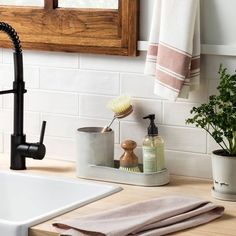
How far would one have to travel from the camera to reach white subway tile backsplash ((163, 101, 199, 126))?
2457 mm

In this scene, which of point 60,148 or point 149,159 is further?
point 60,148

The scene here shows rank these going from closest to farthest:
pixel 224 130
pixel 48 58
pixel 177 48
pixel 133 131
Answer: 1. pixel 224 130
2. pixel 177 48
3. pixel 133 131
4. pixel 48 58

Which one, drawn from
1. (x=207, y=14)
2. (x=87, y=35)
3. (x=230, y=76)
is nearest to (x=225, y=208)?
(x=230, y=76)

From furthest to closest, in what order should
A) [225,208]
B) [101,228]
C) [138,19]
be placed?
[138,19] < [225,208] < [101,228]

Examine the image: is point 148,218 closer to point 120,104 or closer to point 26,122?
point 120,104

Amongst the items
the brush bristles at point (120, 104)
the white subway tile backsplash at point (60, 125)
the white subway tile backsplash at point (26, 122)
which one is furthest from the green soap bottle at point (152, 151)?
the white subway tile backsplash at point (26, 122)

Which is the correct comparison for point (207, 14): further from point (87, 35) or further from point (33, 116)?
point (33, 116)

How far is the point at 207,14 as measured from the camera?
239 centimetres

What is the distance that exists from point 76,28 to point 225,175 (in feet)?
2.55

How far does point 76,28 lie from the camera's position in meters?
2.63

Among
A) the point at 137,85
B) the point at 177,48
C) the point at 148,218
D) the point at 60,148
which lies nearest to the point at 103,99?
the point at 137,85

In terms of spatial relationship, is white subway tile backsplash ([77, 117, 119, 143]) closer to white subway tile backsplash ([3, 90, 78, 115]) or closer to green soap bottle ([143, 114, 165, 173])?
white subway tile backsplash ([3, 90, 78, 115])

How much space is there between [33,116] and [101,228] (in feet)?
3.25

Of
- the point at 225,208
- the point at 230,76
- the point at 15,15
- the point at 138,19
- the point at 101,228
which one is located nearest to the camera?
the point at 101,228
